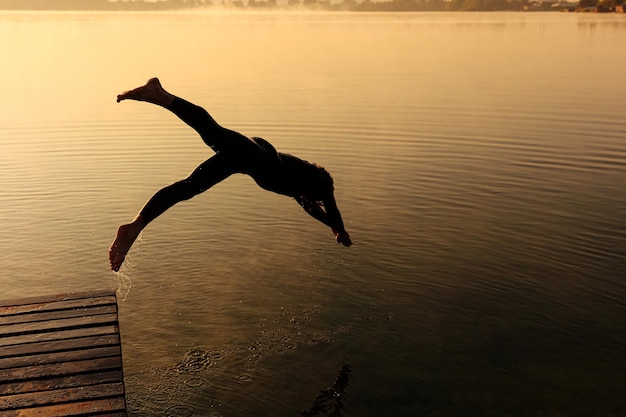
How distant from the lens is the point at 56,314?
9.24 metres

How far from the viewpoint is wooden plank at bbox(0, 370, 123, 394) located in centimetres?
753

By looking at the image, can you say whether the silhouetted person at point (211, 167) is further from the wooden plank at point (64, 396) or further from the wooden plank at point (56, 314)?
the wooden plank at point (64, 396)

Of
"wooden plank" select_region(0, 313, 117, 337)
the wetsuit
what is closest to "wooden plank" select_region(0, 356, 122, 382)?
"wooden plank" select_region(0, 313, 117, 337)

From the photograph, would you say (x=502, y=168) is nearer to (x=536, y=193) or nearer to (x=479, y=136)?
(x=536, y=193)

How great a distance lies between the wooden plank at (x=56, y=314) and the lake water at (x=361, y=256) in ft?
3.42

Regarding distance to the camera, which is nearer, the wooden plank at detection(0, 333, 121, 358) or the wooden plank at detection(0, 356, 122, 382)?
the wooden plank at detection(0, 356, 122, 382)

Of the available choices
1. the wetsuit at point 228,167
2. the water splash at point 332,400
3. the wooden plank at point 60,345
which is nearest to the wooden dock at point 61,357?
the wooden plank at point 60,345

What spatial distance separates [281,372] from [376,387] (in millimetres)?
1267

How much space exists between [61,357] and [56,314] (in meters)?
1.19

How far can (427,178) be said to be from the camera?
63.7 ft

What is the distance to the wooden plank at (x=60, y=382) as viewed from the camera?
24.7 feet

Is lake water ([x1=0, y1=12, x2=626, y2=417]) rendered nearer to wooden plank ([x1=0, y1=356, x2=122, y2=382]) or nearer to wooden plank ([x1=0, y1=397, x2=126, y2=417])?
wooden plank ([x1=0, y1=356, x2=122, y2=382])

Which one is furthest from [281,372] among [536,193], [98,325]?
[536,193]

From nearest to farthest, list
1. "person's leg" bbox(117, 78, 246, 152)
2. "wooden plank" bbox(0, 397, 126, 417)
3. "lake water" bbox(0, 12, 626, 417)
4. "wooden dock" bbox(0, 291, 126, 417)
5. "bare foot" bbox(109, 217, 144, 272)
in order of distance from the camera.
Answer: "wooden plank" bbox(0, 397, 126, 417) → "wooden dock" bbox(0, 291, 126, 417) → "person's leg" bbox(117, 78, 246, 152) → "bare foot" bbox(109, 217, 144, 272) → "lake water" bbox(0, 12, 626, 417)
